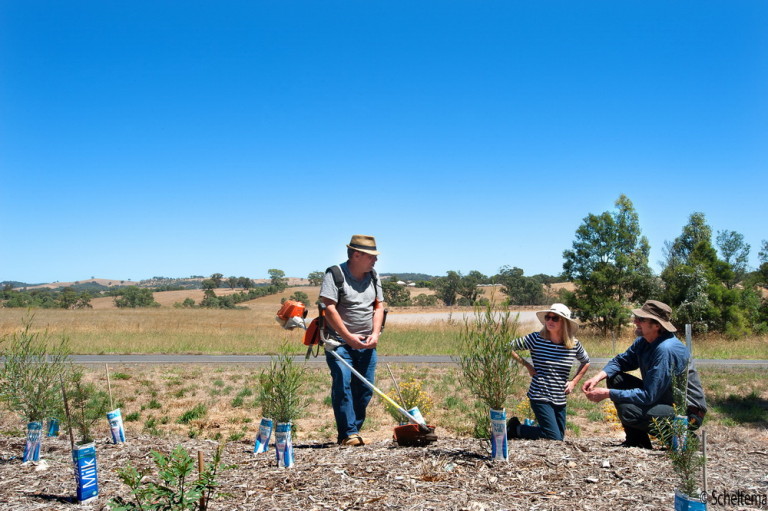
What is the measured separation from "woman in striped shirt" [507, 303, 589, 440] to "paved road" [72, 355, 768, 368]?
35.2ft

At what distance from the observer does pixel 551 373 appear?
5.29 m

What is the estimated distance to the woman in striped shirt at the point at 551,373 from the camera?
5234 millimetres

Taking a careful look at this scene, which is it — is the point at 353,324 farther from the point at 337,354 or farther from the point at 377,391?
the point at 377,391

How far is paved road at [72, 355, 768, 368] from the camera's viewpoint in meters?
15.9

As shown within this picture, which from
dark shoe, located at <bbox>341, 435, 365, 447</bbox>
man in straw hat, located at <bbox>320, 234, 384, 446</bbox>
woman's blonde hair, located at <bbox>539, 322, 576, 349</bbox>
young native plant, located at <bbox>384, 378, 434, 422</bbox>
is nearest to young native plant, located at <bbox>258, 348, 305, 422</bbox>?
man in straw hat, located at <bbox>320, 234, 384, 446</bbox>

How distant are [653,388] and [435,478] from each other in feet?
7.31

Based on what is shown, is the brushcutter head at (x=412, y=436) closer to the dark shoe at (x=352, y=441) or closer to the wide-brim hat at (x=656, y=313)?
the dark shoe at (x=352, y=441)

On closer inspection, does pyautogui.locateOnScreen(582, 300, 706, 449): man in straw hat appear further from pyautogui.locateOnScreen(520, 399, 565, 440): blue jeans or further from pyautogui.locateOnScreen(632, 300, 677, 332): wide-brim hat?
pyautogui.locateOnScreen(520, 399, 565, 440): blue jeans

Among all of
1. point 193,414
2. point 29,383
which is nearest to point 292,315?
point 29,383

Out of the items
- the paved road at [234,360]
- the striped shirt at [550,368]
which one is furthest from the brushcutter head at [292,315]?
the paved road at [234,360]

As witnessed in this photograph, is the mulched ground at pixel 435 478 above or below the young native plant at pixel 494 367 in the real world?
below

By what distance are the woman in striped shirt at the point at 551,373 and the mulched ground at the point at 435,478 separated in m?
0.37

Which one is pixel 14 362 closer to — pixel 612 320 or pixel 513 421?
pixel 513 421

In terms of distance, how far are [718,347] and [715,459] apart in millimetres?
20602
